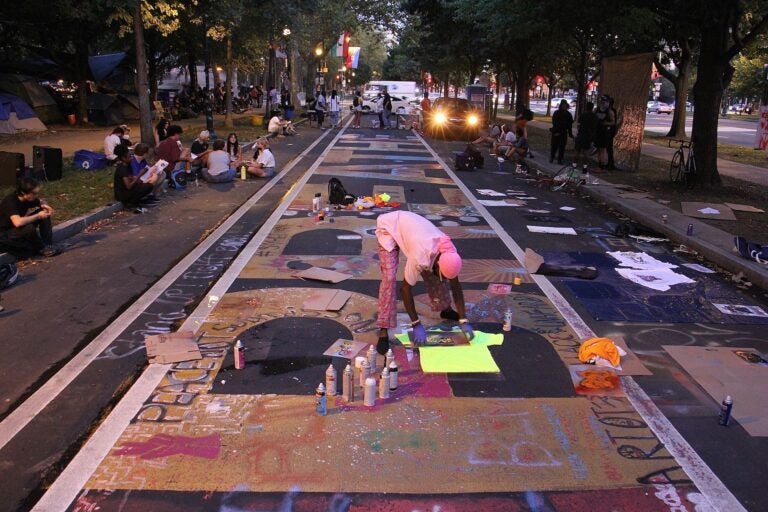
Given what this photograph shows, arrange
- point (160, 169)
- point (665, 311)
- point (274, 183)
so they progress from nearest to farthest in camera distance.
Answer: point (665, 311) → point (160, 169) → point (274, 183)

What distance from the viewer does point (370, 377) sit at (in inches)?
183

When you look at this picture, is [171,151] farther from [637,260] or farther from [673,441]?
[673,441]

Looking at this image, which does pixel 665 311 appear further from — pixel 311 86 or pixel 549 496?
pixel 311 86

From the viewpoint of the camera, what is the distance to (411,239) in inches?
195

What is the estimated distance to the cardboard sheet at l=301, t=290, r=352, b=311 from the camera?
6382mm

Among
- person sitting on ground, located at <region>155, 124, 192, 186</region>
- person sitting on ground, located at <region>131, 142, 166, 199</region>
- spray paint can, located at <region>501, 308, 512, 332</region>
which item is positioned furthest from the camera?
person sitting on ground, located at <region>155, 124, 192, 186</region>

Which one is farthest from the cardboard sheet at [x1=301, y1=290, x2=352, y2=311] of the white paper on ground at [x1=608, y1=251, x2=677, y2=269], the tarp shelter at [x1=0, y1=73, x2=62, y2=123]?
the tarp shelter at [x1=0, y1=73, x2=62, y2=123]

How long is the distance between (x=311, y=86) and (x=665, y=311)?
48.9 meters

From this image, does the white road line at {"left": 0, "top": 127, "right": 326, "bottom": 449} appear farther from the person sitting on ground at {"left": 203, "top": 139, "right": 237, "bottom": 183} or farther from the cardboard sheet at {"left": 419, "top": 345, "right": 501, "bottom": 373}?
the person sitting on ground at {"left": 203, "top": 139, "right": 237, "bottom": 183}

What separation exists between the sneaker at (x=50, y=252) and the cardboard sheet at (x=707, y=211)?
419 inches

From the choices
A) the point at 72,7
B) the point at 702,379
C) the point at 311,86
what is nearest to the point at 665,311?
the point at 702,379

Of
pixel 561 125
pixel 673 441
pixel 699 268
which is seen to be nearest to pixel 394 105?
pixel 561 125

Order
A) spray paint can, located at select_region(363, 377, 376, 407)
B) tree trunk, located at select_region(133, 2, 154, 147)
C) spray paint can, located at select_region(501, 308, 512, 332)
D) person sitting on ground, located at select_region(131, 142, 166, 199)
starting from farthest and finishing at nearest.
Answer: tree trunk, located at select_region(133, 2, 154, 147), person sitting on ground, located at select_region(131, 142, 166, 199), spray paint can, located at select_region(501, 308, 512, 332), spray paint can, located at select_region(363, 377, 376, 407)

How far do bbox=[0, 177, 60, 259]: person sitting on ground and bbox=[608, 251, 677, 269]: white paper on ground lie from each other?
25.5 ft
